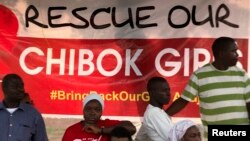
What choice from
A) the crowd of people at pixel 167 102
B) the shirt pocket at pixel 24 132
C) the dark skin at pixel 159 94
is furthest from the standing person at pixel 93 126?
the shirt pocket at pixel 24 132

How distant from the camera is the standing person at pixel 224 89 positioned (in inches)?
203

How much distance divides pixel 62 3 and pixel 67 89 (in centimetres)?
93

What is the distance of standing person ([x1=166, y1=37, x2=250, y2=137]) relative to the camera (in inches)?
203

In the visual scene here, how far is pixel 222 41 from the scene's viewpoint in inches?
206

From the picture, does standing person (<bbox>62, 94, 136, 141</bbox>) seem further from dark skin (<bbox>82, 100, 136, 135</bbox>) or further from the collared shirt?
the collared shirt

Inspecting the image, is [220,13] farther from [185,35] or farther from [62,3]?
[62,3]

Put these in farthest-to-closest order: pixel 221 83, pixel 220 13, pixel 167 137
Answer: pixel 220 13 < pixel 221 83 < pixel 167 137

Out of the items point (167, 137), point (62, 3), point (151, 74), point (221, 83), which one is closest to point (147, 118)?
point (167, 137)

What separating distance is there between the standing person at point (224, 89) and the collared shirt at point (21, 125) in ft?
4.56

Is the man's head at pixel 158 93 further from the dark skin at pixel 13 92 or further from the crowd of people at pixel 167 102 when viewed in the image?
the dark skin at pixel 13 92

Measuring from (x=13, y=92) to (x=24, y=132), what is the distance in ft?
1.10

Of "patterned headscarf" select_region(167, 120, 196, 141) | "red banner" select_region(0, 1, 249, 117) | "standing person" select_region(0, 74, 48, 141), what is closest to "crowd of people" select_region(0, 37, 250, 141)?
"standing person" select_region(0, 74, 48, 141)

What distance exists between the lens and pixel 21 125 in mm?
5090

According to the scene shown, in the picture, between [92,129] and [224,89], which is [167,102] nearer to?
[224,89]
